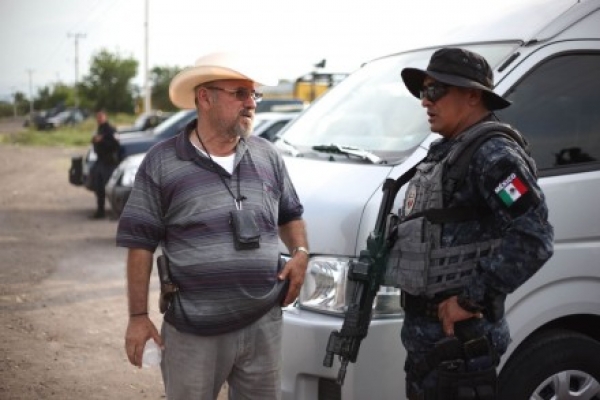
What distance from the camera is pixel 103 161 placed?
11898 millimetres

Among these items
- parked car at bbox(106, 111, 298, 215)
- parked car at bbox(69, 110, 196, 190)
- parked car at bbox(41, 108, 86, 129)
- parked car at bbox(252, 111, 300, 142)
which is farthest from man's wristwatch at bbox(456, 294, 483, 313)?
parked car at bbox(41, 108, 86, 129)

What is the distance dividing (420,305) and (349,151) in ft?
3.99

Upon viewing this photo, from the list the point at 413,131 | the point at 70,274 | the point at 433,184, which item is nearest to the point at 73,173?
the point at 70,274

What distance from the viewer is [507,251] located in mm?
2398

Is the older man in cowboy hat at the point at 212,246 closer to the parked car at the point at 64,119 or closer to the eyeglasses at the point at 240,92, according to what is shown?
the eyeglasses at the point at 240,92

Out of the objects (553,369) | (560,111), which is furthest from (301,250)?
(560,111)

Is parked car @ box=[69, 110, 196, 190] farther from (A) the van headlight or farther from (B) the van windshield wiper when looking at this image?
(A) the van headlight

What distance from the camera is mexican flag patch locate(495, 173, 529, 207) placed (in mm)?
2400

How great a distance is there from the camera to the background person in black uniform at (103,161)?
467 inches

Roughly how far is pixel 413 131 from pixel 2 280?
522cm

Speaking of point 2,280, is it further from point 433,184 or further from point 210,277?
point 433,184

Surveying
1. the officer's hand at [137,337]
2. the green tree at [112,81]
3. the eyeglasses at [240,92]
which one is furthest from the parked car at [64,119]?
the officer's hand at [137,337]

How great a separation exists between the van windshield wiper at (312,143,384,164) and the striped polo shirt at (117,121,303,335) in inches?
36.4

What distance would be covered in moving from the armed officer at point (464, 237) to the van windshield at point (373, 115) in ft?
2.56
